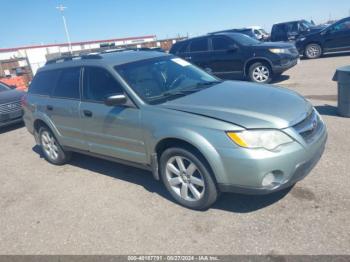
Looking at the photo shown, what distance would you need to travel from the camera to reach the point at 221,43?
10961 mm

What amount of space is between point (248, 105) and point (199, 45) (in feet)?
27.2

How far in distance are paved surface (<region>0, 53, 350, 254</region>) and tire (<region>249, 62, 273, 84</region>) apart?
17.5 ft

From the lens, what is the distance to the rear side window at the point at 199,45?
1124cm

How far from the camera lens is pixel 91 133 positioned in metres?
4.71

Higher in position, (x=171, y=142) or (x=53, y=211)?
(x=171, y=142)

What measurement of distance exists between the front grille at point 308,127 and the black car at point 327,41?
1314cm

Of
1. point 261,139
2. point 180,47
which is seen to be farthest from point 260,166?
point 180,47

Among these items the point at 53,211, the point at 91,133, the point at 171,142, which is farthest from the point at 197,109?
the point at 53,211

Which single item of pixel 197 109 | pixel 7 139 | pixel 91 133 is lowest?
pixel 7 139

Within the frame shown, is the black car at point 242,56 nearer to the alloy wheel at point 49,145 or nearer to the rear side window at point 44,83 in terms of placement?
the rear side window at point 44,83

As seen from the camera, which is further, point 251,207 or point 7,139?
point 7,139

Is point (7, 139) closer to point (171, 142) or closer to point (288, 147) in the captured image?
Answer: point (171, 142)

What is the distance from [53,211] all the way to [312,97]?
6623 millimetres

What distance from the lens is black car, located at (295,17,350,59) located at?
48.7ft
